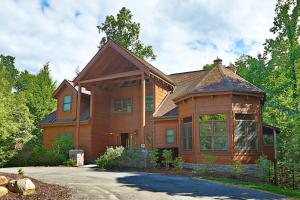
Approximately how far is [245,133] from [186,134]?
3699mm

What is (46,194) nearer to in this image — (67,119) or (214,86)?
(214,86)

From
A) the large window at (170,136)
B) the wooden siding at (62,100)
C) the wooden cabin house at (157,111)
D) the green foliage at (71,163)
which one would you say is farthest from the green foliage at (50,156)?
the large window at (170,136)

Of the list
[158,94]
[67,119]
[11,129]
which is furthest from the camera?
[67,119]

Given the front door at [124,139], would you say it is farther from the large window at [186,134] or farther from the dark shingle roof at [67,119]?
the large window at [186,134]

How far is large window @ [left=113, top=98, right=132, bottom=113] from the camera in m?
25.0

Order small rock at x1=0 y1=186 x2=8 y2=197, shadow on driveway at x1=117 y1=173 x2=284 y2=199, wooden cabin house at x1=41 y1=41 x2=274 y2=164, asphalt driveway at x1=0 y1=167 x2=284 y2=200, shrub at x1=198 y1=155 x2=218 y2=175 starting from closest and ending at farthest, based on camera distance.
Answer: small rock at x1=0 y1=186 x2=8 y2=197 → asphalt driveway at x1=0 y1=167 x2=284 y2=200 → shadow on driveway at x1=117 y1=173 x2=284 y2=199 → shrub at x1=198 y1=155 x2=218 y2=175 → wooden cabin house at x1=41 y1=41 x2=274 y2=164

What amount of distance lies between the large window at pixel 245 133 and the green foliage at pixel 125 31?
81.2ft

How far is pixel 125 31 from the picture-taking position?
40.4m

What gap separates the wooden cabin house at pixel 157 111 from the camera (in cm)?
1709

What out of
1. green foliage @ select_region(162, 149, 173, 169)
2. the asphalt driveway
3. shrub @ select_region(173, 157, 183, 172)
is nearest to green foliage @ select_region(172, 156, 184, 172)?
shrub @ select_region(173, 157, 183, 172)

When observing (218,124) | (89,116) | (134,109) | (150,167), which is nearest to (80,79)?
(89,116)

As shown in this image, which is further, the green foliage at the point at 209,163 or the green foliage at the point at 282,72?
the green foliage at the point at 282,72

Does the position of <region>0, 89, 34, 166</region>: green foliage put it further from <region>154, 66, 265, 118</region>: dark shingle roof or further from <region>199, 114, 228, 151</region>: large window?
<region>199, 114, 228, 151</region>: large window

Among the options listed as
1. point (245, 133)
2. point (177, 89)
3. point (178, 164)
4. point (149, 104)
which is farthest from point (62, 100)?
point (245, 133)
